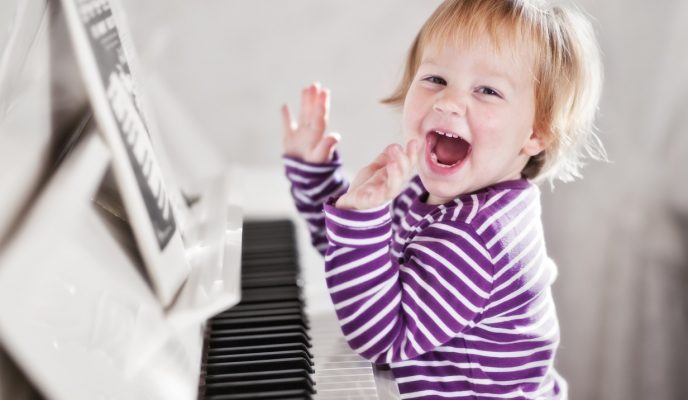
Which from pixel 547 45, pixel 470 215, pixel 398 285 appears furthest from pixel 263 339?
pixel 547 45

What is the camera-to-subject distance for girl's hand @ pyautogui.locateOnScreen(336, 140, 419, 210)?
1048 millimetres

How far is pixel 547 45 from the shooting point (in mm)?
1190

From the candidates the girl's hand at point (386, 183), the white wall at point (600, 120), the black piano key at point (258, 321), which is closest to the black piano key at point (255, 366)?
the black piano key at point (258, 321)

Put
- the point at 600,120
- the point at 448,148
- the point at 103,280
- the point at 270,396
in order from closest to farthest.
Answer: the point at 103,280
the point at 270,396
the point at 448,148
the point at 600,120

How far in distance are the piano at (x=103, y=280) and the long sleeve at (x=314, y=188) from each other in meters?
0.26

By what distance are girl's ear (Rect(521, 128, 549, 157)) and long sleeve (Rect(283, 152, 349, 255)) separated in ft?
1.27

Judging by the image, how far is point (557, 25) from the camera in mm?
1212

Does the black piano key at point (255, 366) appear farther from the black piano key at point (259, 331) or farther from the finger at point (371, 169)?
the finger at point (371, 169)

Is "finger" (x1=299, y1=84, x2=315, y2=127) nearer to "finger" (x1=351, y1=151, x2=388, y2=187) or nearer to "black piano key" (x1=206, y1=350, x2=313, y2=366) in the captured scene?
"finger" (x1=351, y1=151, x2=388, y2=187)

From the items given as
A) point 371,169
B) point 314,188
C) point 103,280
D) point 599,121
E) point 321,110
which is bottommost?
point 599,121

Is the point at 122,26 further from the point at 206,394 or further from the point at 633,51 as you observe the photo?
the point at 633,51

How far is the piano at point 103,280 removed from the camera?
2.27 ft

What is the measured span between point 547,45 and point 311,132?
1.67 feet

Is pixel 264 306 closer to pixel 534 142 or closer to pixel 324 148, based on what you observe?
pixel 324 148
